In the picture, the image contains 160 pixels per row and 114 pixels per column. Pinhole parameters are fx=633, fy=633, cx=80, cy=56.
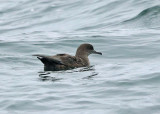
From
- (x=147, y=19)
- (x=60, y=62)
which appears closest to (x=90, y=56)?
(x=60, y=62)

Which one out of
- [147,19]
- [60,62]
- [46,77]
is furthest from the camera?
[147,19]

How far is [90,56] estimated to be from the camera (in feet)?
47.9

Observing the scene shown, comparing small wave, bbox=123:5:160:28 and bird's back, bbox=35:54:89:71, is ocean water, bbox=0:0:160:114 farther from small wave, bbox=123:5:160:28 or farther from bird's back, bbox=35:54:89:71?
bird's back, bbox=35:54:89:71

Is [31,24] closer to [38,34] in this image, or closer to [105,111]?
[38,34]

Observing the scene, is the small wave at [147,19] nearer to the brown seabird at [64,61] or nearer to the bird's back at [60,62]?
the brown seabird at [64,61]

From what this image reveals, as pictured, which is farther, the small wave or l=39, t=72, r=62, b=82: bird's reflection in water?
the small wave

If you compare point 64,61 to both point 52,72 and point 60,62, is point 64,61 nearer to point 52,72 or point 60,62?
point 60,62

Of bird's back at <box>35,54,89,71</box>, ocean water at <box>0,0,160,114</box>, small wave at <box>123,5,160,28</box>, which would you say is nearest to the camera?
ocean water at <box>0,0,160,114</box>

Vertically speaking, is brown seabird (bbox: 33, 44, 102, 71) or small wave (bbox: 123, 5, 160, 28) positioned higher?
small wave (bbox: 123, 5, 160, 28)

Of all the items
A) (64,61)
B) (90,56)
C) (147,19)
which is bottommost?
(90,56)

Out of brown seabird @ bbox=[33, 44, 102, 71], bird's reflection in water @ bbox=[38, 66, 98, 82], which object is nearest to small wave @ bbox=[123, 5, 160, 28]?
brown seabird @ bbox=[33, 44, 102, 71]

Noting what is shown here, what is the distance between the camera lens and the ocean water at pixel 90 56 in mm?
9070

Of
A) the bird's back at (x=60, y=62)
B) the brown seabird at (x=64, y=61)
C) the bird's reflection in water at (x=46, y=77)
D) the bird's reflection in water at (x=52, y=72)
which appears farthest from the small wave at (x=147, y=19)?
the bird's reflection in water at (x=46, y=77)

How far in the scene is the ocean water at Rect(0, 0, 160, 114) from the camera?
907cm
